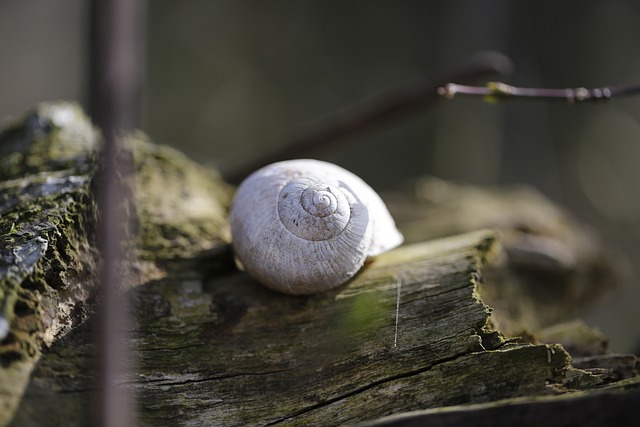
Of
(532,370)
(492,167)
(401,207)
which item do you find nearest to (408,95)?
(401,207)

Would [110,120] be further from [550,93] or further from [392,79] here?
[392,79]

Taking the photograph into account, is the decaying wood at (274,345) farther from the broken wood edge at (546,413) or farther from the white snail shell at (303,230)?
the white snail shell at (303,230)

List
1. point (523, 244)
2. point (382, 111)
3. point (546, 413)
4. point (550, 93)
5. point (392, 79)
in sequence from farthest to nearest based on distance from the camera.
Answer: point (392, 79) < point (382, 111) < point (523, 244) < point (550, 93) < point (546, 413)

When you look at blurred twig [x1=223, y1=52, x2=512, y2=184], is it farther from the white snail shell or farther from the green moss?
the white snail shell

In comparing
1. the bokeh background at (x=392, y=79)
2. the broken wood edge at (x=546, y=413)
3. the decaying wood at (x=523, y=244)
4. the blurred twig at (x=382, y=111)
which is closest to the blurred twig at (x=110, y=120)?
the broken wood edge at (x=546, y=413)

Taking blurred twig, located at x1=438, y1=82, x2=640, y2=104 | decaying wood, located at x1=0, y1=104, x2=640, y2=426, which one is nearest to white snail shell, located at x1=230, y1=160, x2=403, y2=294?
decaying wood, located at x1=0, y1=104, x2=640, y2=426

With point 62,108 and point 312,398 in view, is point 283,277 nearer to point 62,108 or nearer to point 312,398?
point 312,398

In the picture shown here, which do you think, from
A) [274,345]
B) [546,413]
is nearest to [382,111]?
[274,345]
